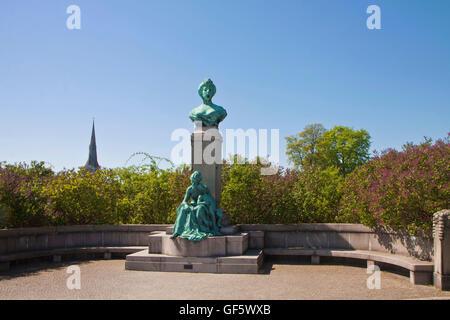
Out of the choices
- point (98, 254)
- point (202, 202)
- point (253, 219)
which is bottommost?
point (98, 254)

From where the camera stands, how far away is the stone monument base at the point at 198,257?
962 cm

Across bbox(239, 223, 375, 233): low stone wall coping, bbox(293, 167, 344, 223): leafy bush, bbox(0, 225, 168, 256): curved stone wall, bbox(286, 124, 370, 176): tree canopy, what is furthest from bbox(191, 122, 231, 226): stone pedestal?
bbox(286, 124, 370, 176): tree canopy

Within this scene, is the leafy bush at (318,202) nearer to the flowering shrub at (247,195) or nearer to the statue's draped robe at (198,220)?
the flowering shrub at (247,195)

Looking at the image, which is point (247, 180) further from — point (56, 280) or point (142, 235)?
point (56, 280)

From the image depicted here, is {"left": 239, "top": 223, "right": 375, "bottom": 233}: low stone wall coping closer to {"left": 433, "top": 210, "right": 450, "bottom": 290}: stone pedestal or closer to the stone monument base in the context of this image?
the stone monument base

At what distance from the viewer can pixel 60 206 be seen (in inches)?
517

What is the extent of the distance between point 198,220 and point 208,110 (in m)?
3.76

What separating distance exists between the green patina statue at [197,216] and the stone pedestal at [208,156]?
2.52ft

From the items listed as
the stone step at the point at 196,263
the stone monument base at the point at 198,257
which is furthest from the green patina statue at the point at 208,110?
the stone step at the point at 196,263

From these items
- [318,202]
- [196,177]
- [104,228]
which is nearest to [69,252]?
[104,228]

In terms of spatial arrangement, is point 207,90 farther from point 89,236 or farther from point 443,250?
point 443,250

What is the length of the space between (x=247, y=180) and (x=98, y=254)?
568 centimetres
